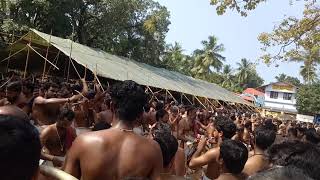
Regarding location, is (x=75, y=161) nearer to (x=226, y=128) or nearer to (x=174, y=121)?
(x=226, y=128)

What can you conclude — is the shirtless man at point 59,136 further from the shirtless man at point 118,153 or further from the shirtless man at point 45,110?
the shirtless man at point 118,153

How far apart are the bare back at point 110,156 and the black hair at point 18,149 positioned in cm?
157

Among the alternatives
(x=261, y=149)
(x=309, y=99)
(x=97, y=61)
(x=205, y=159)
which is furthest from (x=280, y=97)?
(x=205, y=159)

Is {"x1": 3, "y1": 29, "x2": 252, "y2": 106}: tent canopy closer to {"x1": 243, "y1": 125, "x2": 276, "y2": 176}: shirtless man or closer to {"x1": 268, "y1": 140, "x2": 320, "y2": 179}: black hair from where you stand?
{"x1": 243, "y1": 125, "x2": 276, "y2": 176}: shirtless man

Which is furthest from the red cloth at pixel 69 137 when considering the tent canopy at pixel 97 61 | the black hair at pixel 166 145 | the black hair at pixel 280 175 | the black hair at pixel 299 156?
the tent canopy at pixel 97 61

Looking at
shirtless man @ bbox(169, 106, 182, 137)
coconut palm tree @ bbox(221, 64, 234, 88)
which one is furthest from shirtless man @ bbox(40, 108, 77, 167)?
coconut palm tree @ bbox(221, 64, 234, 88)

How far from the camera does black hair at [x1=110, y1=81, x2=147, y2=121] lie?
127 inches

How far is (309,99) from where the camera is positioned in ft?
179

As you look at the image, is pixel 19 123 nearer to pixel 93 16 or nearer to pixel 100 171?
pixel 100 171

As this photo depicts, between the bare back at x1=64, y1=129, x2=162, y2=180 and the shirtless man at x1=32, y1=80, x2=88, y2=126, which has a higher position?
the shirtless man at x1=32, y1=80, x2=88, y2=126

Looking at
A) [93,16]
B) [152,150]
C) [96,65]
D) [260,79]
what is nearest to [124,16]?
[93,16]

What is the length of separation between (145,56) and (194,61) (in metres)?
22.8

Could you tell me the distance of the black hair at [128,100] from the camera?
3.24 metres

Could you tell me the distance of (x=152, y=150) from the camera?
3188 mm
